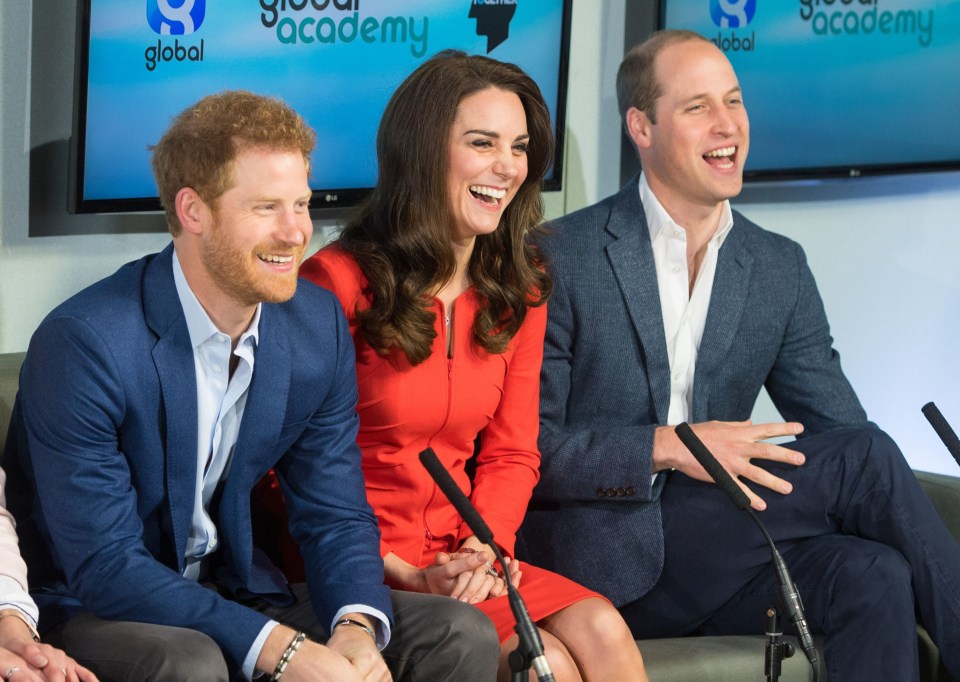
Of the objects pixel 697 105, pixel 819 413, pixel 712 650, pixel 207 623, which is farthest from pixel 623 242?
pixel 207 623

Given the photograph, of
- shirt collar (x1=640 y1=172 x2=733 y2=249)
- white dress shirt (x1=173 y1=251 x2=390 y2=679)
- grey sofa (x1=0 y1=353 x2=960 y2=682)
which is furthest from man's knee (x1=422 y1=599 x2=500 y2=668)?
shirt collar (x1=640 y1=172 x2=733 y2=249)

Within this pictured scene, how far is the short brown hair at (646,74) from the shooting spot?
11.3 feet

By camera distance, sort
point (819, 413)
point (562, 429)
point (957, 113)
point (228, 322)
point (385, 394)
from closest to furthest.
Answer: point (228, 322)
point (385, 394)
point (562, 429)
point (819, 413)
point (957, 113)

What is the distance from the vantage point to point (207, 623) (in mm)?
2297

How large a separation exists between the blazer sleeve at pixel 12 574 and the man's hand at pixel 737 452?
1.36 meters

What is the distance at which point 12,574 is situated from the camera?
88.7 inches

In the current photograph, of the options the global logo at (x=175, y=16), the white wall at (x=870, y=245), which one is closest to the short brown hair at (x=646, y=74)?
the white wall at (x=870, y=245)

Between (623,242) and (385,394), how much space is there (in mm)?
744

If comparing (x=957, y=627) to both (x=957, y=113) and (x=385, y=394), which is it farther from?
(x=957, y=113)

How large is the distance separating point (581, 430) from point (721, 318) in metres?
0.42

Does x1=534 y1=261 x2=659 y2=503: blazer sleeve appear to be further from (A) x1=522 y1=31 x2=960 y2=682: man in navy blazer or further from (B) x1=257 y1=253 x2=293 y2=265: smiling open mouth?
(B) x1=257 y1=253 x2=293 y2=265: smiling open mouth

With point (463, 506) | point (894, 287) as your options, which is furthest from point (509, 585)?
point (894, 287)

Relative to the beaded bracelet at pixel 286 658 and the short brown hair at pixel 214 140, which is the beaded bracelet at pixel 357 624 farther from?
the short brown hair at pixel 214 140

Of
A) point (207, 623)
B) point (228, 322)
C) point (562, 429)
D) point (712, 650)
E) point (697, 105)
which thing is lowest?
point (712, 650)
